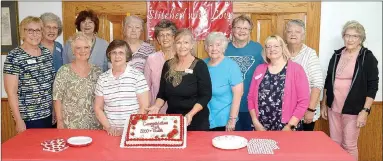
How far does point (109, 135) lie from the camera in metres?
2.24

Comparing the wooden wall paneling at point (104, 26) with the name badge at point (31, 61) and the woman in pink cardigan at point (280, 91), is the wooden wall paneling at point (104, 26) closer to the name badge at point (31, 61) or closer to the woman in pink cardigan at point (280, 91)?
the name badge at point (31, 61)

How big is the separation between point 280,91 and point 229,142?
705mm

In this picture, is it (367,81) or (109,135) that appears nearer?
(109,135)

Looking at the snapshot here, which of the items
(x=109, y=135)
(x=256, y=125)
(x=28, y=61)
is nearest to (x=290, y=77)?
(x=256, y=125)

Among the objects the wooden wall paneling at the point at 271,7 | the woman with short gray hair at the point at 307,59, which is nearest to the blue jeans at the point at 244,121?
the woman with short gray hair at the point at 307,59

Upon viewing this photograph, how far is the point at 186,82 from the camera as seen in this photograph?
243 centimetres

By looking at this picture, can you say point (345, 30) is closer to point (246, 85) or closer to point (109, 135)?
point (246, 85)

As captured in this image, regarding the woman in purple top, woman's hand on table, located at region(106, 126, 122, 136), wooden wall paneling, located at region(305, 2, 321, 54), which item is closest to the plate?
woman's hand on table, located at region(106, 126, 122, 136)

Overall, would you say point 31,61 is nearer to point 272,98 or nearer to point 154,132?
point 154,132

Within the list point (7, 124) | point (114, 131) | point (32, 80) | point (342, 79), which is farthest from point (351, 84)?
point (7, 124)

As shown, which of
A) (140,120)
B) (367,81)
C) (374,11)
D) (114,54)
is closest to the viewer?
(140,120)

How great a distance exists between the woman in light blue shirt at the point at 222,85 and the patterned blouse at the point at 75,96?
0.80 meters

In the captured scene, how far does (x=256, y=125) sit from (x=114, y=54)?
3.48 feet

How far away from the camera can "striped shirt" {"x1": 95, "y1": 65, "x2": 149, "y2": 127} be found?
2.36 m
